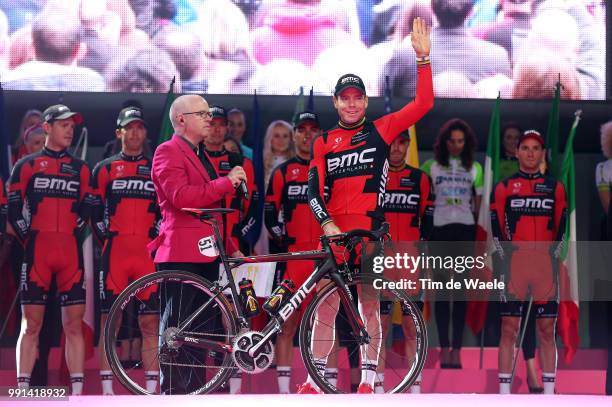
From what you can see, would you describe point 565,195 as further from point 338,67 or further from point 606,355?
point 338,67

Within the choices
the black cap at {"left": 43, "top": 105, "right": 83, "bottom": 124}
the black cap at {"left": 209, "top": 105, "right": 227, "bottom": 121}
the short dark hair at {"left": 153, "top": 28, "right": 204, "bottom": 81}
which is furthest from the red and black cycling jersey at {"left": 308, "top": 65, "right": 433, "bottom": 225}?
the short dark hair at {"left": 153, "top": 28, "right": 204, "bottom": 81}

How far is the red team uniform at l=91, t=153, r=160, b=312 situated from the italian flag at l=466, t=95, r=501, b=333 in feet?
6.74

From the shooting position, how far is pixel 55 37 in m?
6.80

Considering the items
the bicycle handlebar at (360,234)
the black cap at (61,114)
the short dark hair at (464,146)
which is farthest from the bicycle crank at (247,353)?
the short dark hair at (464,146)

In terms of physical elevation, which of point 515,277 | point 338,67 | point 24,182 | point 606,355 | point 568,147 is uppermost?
point 338,67

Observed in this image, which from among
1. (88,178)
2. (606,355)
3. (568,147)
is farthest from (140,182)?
(606,355)

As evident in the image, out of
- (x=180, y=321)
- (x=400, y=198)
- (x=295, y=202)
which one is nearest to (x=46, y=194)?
(x=295, y=202)

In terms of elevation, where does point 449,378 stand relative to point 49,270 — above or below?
below

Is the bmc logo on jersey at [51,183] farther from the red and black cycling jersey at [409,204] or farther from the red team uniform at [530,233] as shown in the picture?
the red team uniform at [530,233]

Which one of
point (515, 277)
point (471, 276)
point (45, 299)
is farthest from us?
point (471, 276)

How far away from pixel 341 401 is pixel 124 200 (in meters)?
2.72

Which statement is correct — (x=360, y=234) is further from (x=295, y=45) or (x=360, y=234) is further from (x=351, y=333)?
(x=295, y=45)

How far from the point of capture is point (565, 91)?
7.10 m

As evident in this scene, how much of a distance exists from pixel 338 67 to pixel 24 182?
2.15 m
